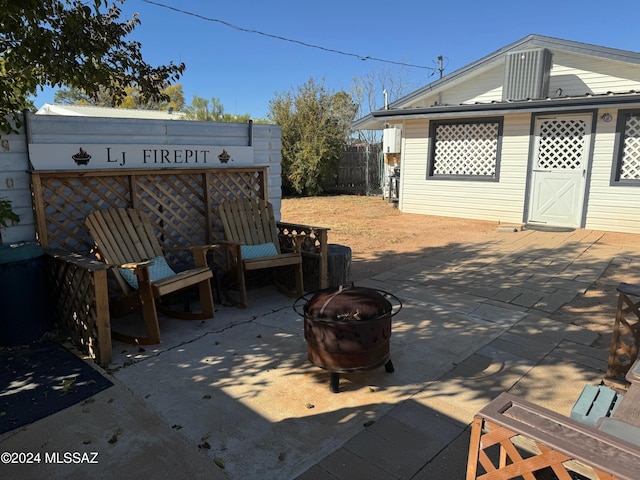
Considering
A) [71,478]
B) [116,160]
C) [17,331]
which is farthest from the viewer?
[116,160]

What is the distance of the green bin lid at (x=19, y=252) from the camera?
11.3ft

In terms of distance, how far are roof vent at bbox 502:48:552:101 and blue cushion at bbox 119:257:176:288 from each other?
27.6 feet

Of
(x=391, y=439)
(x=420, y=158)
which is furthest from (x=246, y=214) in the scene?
(x=420, y=158)

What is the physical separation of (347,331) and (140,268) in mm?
1760

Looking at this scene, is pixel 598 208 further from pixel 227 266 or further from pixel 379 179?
pixel 379 179

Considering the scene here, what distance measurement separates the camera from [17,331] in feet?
11.7

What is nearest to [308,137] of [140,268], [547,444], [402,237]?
[402,237]

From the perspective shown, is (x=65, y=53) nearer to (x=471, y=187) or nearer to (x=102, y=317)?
(x=102, y=317)

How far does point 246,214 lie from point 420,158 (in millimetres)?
6890

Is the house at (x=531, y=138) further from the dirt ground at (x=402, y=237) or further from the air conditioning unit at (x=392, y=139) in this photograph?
the air conditioning unit at (x=392, y=139)

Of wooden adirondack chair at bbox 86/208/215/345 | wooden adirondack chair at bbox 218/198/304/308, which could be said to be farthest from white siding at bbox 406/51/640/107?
wooden adirondack chair at bbox 86/208/215/345

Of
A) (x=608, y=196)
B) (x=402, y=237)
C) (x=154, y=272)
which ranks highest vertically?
(x=608, y=196)

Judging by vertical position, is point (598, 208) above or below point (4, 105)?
below

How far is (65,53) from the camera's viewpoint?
11.9 feet
